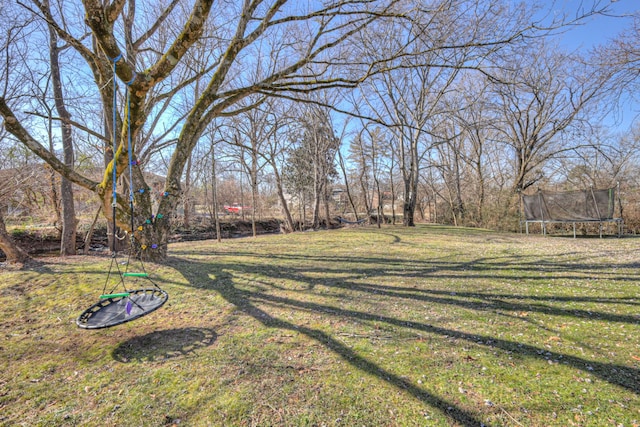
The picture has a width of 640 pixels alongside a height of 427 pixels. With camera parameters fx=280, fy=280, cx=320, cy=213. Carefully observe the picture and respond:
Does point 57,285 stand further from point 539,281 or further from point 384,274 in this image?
point 539,281

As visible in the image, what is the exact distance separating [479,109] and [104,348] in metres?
18.9

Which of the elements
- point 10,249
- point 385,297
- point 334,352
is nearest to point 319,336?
point 334,352

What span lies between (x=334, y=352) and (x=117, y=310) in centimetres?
214

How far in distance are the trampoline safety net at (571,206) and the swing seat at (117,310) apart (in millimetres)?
12501

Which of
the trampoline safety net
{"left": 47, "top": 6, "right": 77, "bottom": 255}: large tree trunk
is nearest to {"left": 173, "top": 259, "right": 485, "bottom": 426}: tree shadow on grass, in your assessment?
{"left": 47, "top": 6, "right": 77, "bottom": 255}: large tree trunk

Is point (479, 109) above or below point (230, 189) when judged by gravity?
above

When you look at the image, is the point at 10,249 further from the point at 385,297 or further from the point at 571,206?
the point at 571,206

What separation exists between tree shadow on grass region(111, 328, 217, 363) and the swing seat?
0.33 m

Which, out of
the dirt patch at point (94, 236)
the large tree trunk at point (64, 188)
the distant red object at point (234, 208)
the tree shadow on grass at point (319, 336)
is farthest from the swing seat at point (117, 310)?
the distant red object at point (234, 208)

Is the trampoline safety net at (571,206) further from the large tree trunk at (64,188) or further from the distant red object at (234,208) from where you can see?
the distant red object at (234,208)

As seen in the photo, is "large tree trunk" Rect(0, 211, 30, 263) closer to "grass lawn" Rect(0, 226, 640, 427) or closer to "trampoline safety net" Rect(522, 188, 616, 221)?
"grass lawn" Rect(0, 226, 640, 427)

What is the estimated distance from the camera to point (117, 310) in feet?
9.00

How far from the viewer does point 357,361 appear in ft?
7.64

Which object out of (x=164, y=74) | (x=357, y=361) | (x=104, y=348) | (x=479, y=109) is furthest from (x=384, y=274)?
(x=479, y=109)
